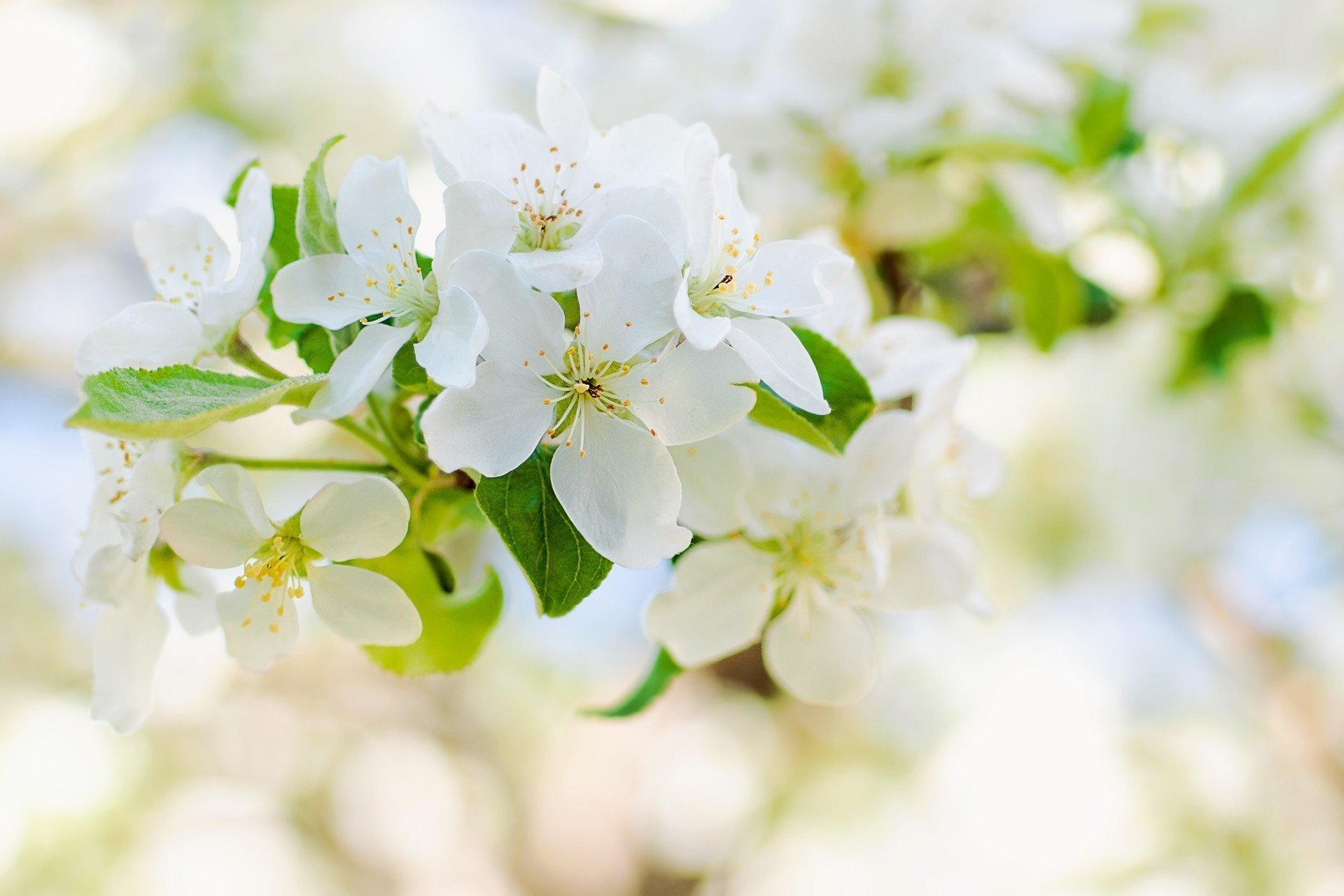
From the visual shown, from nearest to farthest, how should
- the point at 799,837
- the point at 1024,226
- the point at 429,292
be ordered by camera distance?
the point at 429,292 → the point at 1024,226 → the point at 799,837

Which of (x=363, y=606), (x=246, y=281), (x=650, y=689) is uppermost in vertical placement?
(x=246, y=281)

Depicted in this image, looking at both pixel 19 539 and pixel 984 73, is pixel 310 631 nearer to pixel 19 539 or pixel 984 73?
pixel 19 539

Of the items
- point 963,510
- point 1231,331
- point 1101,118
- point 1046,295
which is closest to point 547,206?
point 963,510

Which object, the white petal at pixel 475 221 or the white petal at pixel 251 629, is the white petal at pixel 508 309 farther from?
the white petal at pixel 251 629

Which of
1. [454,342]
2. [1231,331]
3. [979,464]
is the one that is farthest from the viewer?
[1231,331]

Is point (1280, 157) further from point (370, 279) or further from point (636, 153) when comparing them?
point (370, 279)

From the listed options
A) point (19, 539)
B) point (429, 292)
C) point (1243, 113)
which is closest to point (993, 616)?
point (429, 292)

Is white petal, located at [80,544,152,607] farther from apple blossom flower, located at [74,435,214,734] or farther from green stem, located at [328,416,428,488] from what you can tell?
green stem, located at [328,416,428,488]
